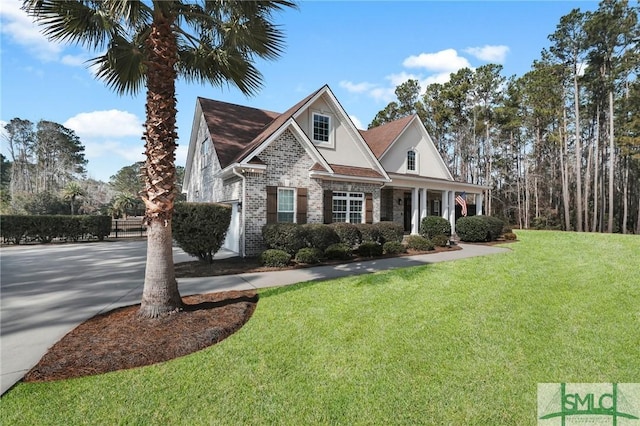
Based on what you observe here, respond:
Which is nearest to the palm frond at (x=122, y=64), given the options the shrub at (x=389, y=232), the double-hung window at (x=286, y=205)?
the double-hung window at (x=286, y=205)

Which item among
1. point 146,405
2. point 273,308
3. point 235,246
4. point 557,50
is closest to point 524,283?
point 273,308

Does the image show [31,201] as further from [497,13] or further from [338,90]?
[497,13]

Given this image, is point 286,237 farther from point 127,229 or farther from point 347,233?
point 127,229

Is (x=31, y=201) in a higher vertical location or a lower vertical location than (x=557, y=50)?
lower

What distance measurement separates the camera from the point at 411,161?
780 inches

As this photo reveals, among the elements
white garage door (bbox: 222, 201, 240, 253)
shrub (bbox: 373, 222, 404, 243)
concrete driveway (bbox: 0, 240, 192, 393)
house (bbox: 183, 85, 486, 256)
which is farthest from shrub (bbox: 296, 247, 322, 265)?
concrete driveway (bbox: 0, 240, 192, 393)

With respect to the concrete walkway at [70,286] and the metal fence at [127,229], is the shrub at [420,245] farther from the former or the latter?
the metal fence at [127,229]

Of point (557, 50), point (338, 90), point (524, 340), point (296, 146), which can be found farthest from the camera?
point (557, 50)

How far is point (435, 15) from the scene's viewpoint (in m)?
9.93

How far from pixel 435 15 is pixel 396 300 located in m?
9.53

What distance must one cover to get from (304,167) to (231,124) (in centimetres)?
545

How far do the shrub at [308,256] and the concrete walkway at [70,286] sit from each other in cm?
68

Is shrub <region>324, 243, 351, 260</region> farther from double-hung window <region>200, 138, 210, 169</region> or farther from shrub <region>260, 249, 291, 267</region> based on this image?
double-hung window <region>200, 138, 210, 169</region>

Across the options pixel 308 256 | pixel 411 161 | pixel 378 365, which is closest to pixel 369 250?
pixel 308 256
